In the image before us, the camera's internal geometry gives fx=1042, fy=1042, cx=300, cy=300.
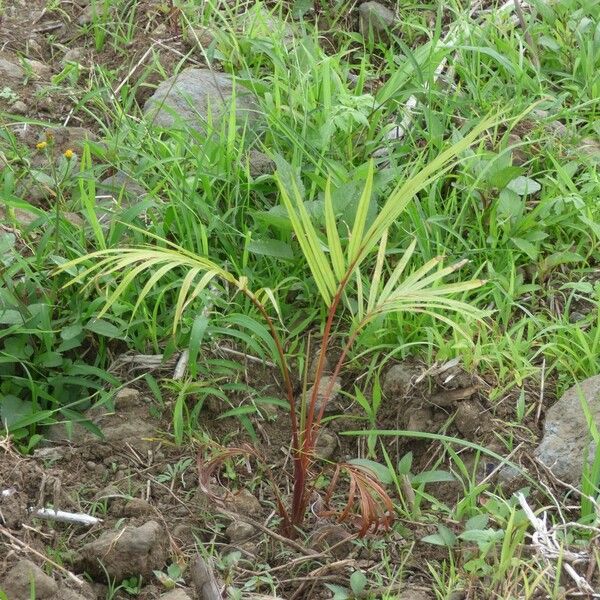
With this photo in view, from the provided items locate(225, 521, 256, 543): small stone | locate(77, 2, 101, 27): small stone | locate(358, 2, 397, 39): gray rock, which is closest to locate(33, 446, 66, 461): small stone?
locate(225, 521, 256, 543): small stone

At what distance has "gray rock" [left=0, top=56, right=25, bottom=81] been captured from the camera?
3438 mm

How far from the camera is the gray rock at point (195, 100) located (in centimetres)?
317

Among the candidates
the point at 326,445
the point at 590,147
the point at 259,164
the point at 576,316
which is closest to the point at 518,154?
the point at 590,147

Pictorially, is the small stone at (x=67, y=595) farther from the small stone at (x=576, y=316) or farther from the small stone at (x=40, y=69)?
the small stone at (x=40, y=69)

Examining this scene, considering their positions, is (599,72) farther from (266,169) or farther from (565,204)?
(266,169)

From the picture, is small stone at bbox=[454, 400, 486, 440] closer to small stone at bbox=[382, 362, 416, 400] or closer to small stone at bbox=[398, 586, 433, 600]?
small stone at bbox=[382, 362, 416, 400]

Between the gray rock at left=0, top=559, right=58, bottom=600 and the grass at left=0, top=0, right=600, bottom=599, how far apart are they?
510mm

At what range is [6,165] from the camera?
9.52ft

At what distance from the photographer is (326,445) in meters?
2.50

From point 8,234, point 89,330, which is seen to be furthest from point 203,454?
point 8,234

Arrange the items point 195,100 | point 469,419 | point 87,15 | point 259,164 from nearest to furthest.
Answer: point 469,419 → point 259,164 → point 195,100 → point 87,15

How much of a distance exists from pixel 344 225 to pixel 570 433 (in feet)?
2.60

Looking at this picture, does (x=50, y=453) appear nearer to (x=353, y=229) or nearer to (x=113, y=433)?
(x=113, y=433)

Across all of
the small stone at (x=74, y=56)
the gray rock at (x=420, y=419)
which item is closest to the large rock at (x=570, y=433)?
the gray rock at (x=420, y=419)
